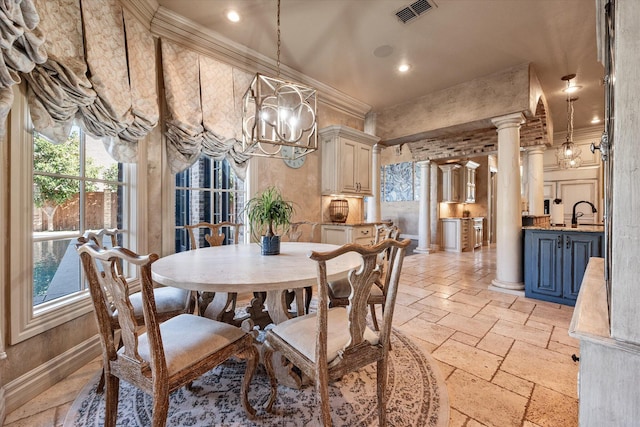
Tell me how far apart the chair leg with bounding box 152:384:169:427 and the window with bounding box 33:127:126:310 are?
1360 millimetres

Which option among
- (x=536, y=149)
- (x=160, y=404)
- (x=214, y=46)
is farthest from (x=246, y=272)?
(x=536, y=149)

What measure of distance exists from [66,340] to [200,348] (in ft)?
4.61

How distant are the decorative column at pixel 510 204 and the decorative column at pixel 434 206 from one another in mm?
3525

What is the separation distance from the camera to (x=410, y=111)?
→ 4.47 meters

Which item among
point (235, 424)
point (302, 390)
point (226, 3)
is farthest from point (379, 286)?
point (226, 3)

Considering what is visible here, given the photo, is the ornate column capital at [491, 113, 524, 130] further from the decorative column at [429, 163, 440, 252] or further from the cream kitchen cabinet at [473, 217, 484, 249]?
the cream kitchen cabinet at [473, 217, 484, 249]

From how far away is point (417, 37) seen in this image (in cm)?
293

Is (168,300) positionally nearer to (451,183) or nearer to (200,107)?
(200,107)

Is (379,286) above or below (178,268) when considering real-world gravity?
below

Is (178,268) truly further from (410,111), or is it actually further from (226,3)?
(410,111)

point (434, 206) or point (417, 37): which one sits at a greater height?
point (417, 37)

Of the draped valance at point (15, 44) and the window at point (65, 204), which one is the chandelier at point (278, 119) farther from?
the window at point (65, 204)

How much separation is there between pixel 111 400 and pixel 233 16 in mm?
3101

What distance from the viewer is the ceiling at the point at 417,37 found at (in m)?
2.50
